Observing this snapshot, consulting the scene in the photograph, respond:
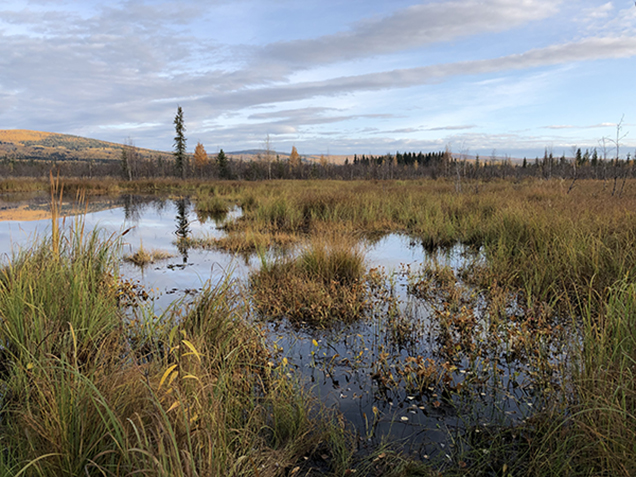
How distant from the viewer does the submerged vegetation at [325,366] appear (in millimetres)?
1818

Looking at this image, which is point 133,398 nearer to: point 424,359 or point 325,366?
point 325,366

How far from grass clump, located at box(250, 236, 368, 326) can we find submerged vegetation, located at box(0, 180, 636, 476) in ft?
0.11

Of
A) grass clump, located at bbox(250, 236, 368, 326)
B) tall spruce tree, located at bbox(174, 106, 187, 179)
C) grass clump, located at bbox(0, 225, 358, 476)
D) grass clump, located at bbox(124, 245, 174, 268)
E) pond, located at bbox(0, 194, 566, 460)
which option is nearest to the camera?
grass clump, located at bbox(0, 225, 358, 476)

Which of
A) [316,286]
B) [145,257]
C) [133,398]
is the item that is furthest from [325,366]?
[145,257]

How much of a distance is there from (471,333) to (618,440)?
2313mm

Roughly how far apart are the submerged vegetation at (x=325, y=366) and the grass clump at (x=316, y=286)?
32 mm

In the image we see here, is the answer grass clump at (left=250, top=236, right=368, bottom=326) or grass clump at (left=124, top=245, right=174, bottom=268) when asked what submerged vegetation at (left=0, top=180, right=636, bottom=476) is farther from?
grass clump at (left=124, top=245, right=174, bottom=268)

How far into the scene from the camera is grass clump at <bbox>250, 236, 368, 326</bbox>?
4918 mm

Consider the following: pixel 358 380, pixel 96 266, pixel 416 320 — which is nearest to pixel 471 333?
pixel 416 320

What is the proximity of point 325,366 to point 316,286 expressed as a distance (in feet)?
6.03

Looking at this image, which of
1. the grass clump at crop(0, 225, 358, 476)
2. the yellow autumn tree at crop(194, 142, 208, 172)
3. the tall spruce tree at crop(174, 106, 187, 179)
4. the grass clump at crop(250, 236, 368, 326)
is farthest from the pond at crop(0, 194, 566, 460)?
the yellow autumn tree at crop(194, 142, 208, 172)

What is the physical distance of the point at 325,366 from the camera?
3.66 metres

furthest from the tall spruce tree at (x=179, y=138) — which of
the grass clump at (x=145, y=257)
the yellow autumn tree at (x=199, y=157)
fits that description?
the grass clump at (x=145, y=257)

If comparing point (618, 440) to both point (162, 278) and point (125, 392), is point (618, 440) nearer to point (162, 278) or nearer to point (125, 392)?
point (125, 392)
